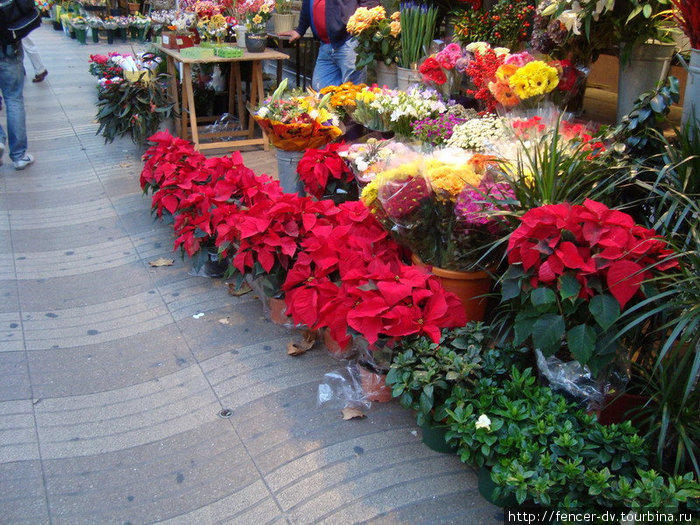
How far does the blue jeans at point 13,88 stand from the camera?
20.9 ft

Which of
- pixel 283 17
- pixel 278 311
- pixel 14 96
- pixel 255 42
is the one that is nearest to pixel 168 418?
pixel 278 311

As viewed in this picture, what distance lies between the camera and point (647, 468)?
7.96ft

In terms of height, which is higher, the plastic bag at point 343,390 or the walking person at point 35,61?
the walking person at point 35,61

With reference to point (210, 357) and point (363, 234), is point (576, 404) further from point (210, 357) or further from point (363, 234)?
point (210, 357)

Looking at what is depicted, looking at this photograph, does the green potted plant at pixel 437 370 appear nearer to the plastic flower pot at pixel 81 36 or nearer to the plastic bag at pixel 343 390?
the plastic bag at pixel 343 390

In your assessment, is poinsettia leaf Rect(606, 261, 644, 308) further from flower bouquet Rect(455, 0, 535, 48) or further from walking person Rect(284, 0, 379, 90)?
walking person Rect(284, 0, 379, 90)

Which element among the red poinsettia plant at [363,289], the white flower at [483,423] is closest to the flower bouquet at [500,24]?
the red poinsettia plant at [363,289]

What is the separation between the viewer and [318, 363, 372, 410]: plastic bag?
319cm

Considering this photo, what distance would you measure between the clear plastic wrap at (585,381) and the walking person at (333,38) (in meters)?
4.38

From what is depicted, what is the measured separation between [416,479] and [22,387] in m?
2.09

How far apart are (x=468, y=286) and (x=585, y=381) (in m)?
0.78

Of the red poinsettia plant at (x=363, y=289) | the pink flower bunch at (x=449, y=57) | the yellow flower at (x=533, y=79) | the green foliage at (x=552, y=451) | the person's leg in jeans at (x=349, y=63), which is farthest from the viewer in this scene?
the person's leg in jeans at (x=349, y=63)

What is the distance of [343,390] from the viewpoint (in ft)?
10.7

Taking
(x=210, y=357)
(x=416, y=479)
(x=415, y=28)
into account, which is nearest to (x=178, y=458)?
(x=210, y=357)
